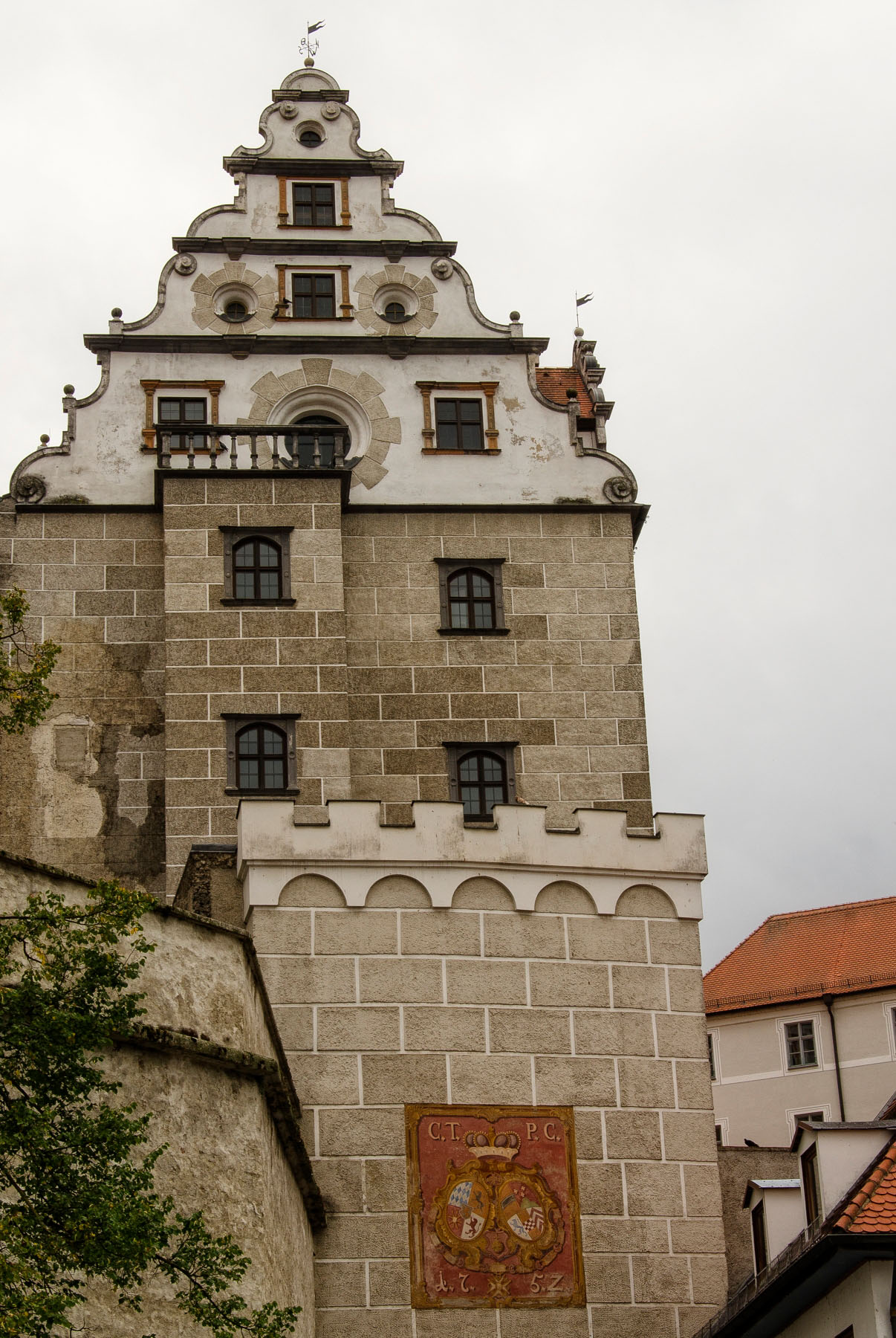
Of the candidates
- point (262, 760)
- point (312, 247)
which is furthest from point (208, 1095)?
point (312, 247)

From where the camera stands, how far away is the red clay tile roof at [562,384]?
32.5m

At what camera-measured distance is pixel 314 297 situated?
3128cm

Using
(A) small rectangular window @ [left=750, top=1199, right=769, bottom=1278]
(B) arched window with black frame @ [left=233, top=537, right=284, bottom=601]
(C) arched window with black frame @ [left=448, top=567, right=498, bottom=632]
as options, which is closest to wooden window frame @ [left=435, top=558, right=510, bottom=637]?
(C) arched window with black frame @ [left=448, top=567, right=498, bottom=632]

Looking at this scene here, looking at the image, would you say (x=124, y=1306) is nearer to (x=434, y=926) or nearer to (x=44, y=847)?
(x=434, y=926)

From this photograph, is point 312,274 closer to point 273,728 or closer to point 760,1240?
point 273,728

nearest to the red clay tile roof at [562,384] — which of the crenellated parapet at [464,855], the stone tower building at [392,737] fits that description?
the stone tower building at [392,737]

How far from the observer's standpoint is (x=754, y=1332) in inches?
754

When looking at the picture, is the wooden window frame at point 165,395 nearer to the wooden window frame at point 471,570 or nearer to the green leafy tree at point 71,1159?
the wooden window frame at point 471,570

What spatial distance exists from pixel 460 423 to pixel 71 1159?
→ 20055 mm

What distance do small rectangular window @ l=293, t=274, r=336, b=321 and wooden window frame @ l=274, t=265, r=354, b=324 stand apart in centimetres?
2

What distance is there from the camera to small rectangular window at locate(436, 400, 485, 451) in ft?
A: 100

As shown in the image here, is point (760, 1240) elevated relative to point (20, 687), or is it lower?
lower

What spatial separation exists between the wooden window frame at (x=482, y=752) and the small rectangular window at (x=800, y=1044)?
46.3 ft

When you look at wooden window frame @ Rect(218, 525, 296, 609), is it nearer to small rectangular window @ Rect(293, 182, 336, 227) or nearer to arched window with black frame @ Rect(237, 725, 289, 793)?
arched window with black frame @ Rect(237, 725, 289, 793)
